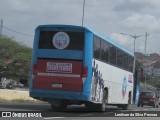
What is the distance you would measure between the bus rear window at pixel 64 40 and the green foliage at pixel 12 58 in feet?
150

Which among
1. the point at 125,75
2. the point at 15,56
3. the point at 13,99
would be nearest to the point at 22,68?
the point at 15,56

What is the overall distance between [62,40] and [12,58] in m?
46.5

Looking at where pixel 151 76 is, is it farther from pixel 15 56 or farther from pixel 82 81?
pixel 82 81

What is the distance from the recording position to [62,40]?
69.8 feet

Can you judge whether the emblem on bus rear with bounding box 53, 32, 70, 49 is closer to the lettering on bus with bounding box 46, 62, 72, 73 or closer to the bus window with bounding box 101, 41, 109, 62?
the lettering on bus with bounding box 46, 62, 72, 73

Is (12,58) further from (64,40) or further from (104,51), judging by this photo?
(64,40)

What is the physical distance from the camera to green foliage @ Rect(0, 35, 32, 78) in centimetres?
6725

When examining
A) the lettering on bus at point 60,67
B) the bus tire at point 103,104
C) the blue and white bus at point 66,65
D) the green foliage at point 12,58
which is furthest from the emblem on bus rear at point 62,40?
the green foliage at point 12,58

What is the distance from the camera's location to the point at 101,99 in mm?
23062

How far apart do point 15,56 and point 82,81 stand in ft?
156

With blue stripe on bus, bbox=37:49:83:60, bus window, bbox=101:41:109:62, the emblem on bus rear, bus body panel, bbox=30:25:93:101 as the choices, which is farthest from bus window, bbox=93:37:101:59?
the emblem on bus rear

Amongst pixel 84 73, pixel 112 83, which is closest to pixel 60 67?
pixel 84 73

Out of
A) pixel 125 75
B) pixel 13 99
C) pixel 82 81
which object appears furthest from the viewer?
pixel 13 99

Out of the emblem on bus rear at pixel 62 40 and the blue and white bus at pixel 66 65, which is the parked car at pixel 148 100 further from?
the emblem on bus rear at pixel 62 40
